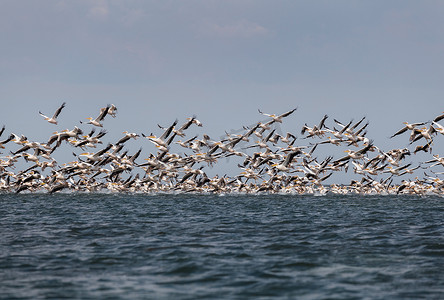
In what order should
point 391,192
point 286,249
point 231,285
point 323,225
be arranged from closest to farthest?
point 231,285
point 286,249
point 323,225
point 391,192

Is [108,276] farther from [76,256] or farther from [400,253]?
[400,253]

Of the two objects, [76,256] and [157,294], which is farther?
[76,256]

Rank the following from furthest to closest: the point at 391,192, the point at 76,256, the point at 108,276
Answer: the point at 391,192 → the point at 76,256 → the point at 108,276

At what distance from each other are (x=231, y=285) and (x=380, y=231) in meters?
11.1

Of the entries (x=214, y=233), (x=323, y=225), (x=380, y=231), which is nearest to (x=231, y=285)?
(x=214, y=233)

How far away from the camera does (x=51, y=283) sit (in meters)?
12.1

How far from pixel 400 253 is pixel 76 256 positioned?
27.9ft

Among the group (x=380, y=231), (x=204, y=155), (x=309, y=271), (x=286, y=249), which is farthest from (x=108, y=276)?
(x=204, y=155)

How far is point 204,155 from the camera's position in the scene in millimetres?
42781

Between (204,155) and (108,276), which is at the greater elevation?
(204,155)

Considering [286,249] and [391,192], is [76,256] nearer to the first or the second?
[286,249]

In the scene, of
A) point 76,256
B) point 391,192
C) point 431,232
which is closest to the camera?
point 76,256

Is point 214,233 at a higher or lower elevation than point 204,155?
lower

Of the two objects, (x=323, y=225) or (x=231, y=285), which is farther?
(x=323, y=225)
